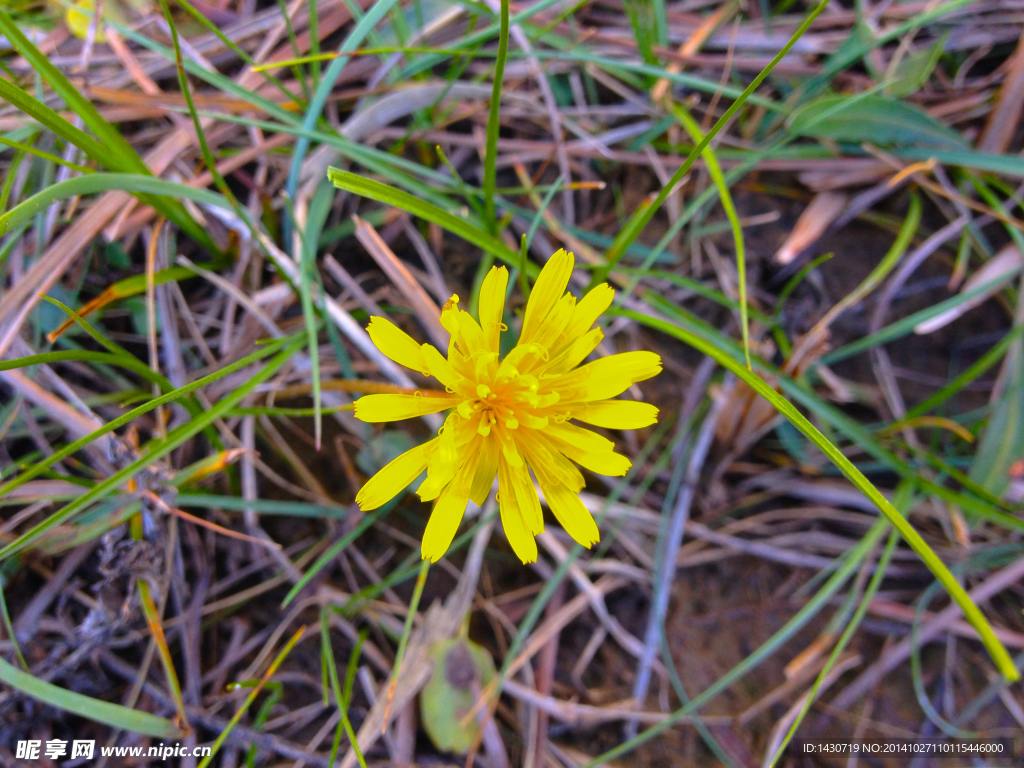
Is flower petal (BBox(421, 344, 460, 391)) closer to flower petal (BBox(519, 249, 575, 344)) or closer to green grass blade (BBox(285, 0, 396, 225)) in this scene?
flower petal (BBox(519, 249, 575, 344))

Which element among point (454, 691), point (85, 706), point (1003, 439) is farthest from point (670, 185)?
point (85, 706)

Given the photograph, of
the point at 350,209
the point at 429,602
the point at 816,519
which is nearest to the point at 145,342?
the point at 350,209

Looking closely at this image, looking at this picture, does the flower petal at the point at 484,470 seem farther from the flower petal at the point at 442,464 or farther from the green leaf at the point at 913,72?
the green leaf at the point at 913,72

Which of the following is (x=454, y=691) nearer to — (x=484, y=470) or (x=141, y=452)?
(x=484, y=470)

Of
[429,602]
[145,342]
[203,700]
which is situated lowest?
[429,602]

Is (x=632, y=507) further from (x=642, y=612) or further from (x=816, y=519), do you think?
(x=816, y=519)
